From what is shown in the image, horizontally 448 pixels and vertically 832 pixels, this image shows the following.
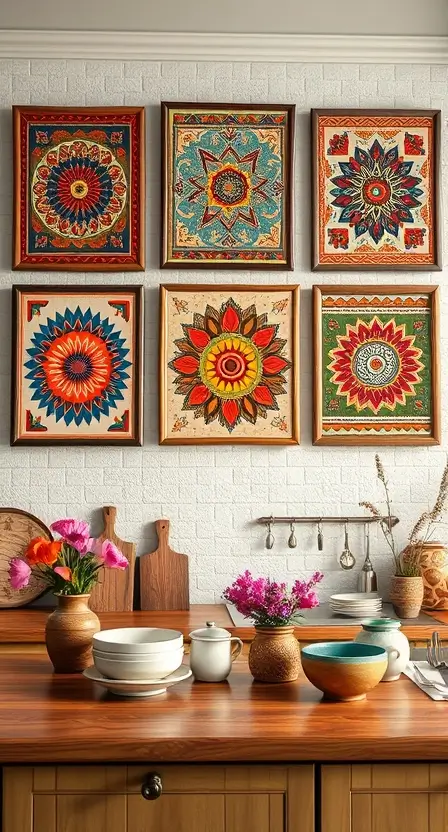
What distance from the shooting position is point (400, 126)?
3750 mm

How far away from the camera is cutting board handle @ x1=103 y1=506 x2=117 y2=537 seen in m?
3.60

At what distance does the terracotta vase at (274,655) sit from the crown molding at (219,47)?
2566 mm

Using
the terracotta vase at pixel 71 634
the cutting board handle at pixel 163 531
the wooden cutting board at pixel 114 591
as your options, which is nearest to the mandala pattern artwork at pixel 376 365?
the cutting board handle at pixel 163 531

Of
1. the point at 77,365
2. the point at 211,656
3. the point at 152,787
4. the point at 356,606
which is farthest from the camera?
the point at 77,365

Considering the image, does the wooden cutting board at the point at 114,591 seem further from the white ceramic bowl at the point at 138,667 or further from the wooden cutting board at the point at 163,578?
the white ceramic bowl at the point at 138,667

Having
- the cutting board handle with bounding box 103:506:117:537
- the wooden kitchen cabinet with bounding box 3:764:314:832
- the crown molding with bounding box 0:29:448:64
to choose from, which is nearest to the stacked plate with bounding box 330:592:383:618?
the cutting board handle with bounding box 103:506:117:537

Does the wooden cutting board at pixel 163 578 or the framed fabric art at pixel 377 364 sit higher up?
the framed fabric art at pixel 377 364

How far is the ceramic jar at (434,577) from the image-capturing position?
11.5 ft

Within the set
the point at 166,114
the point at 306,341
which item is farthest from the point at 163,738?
the point at 166,114

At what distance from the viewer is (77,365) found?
3641 mm

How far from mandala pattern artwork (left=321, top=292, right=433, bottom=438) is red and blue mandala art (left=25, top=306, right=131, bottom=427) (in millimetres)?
849

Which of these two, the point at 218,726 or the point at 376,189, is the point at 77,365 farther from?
the point at 218,726

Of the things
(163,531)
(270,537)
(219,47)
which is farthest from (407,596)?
(219,47)

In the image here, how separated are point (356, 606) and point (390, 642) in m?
1.19
